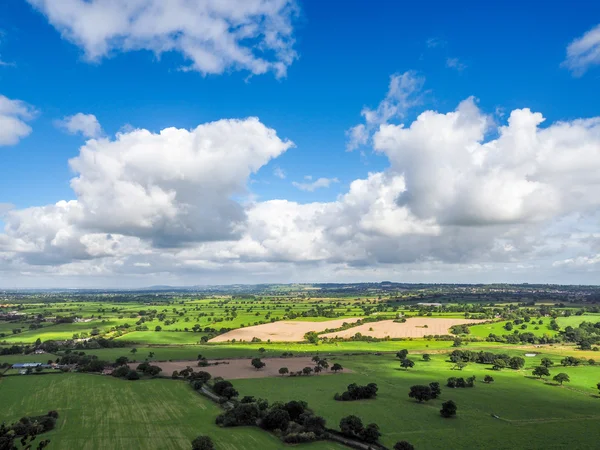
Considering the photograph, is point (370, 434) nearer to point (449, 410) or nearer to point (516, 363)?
point (449, 410)

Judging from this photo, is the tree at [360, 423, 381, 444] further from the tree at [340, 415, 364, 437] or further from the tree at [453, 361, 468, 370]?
the tree at [453, 361, 468, 370]

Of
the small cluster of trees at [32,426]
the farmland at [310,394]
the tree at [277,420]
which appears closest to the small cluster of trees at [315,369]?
the farmland at [310,394]

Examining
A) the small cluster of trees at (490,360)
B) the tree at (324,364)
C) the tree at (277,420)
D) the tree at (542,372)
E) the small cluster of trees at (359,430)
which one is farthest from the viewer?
the small cluster of trees at (490,360)

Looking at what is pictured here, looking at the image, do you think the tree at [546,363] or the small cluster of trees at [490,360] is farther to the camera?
the small cluster of trees at [490,360]

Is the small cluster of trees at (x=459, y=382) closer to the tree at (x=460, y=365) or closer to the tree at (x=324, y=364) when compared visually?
the tree at (x=460, y=365)

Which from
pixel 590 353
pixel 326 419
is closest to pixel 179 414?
pixel 326 419

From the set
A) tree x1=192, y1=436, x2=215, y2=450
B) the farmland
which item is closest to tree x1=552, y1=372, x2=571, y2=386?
the farmland

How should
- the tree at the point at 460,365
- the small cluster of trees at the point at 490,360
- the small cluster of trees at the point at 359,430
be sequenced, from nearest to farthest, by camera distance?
the small cluster of trees at the point at 359,430 < the tree at the point at 460,365 < the small cluster of trees at the point at 490,360
